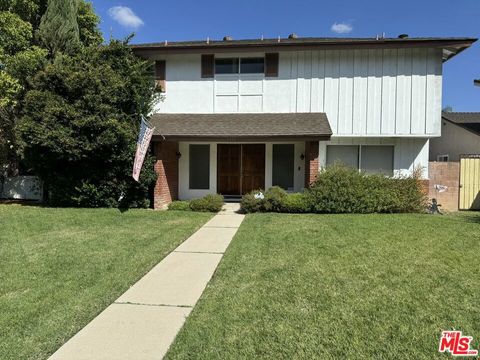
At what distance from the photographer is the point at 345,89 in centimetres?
1219

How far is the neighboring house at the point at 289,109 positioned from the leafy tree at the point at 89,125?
3.77ft

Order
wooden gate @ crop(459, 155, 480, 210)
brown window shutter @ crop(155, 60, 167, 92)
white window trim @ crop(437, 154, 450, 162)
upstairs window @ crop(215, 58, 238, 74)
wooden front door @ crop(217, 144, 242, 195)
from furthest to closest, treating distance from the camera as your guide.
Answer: white window trim @ crop(437, 154, 450, 162)
wooden front door @ crop(217, 144, 242, 195)
brown window shutter @ crop(155, 60, 167, 92)
upstairs window @ crop(215, 58, 238, 74)
wooden gate @ crop(459, 155, 480, 210)

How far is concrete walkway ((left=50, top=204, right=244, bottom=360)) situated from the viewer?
304 cm

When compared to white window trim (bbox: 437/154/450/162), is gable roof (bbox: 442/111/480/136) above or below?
above

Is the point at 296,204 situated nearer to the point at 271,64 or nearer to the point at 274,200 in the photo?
the point at 274,200

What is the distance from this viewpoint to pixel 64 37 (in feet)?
44.1

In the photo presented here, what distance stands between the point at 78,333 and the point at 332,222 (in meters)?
6.81

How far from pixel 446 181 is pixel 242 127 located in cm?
797

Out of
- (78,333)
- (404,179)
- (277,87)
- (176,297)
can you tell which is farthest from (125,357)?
(277,87)

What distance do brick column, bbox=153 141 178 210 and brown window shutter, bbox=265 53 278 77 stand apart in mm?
4649

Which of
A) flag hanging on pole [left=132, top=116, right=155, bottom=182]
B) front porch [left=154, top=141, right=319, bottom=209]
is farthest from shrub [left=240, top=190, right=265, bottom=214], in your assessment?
flag hanging on pole [left=132, top=116, right=155, bottom=182]

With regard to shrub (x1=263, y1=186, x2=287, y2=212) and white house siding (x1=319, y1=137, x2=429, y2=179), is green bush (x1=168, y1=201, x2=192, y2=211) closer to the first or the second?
shrub (x1=263, y1=186, x2=287, y2=212)

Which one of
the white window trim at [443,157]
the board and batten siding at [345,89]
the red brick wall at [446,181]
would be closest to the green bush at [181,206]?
the board and batten siding at [345,89]

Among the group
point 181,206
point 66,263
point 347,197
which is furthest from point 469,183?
point 66,263
